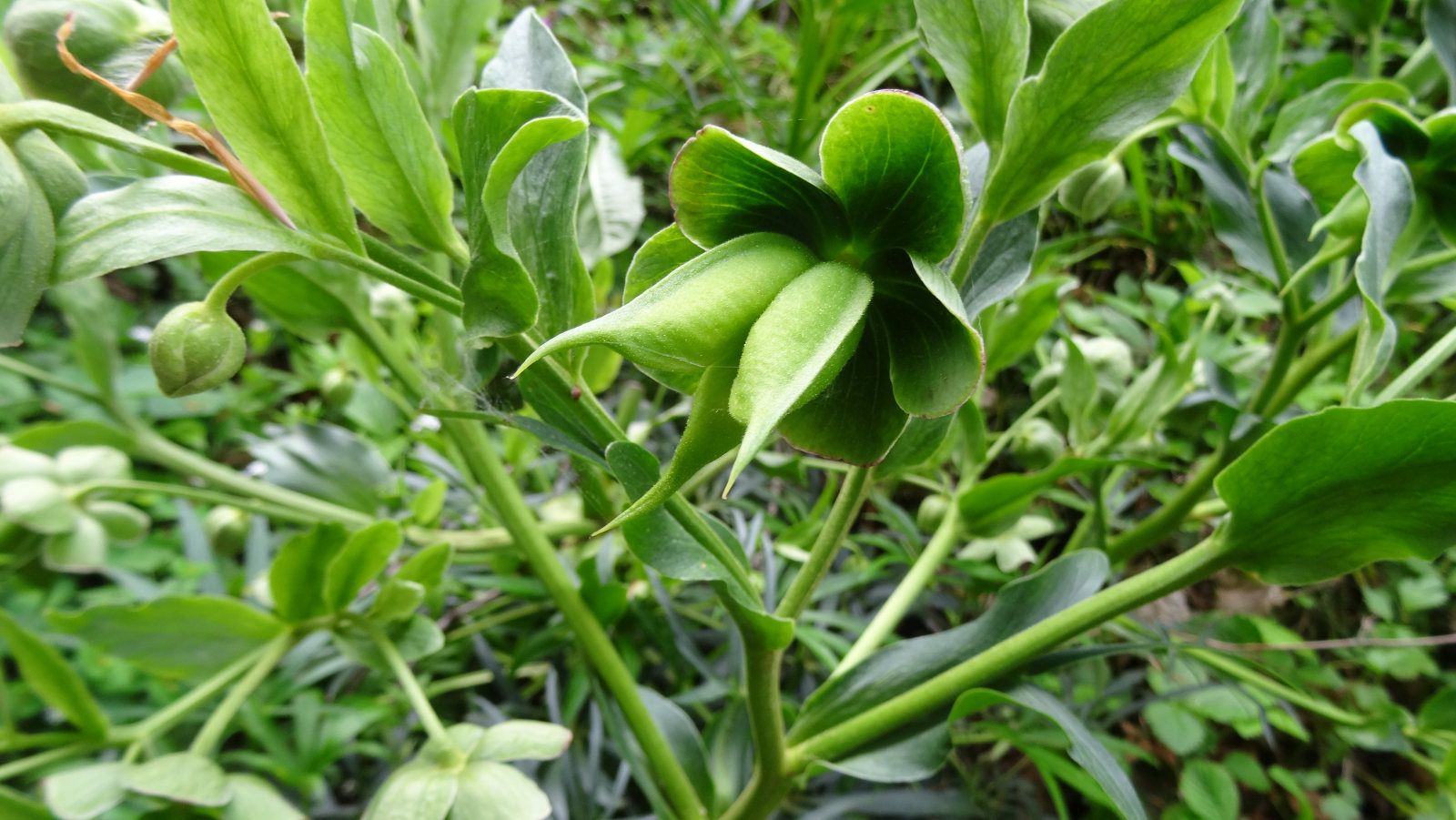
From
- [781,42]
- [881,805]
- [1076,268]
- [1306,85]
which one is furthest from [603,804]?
[781,42]

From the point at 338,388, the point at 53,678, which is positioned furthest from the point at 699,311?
the point at 338,388

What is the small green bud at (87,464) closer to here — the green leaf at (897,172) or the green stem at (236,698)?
the green stem at (236,698)

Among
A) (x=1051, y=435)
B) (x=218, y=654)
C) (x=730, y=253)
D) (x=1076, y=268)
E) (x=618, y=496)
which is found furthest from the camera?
(x=1076, y=268)

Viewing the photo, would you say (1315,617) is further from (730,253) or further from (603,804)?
(730,253)

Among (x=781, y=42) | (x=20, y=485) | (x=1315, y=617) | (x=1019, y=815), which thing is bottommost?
(x=1315, y=617)

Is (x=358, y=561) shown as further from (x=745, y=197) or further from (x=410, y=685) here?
(x=745, y=197)

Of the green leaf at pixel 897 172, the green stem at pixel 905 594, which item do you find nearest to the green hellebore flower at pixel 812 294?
the green leaf at pixel 897 172

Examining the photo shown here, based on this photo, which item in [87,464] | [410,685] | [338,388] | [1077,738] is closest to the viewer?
[1077,738]

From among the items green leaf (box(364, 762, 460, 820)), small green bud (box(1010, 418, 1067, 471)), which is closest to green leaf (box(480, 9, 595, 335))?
green leaf (box(364, 762, 460, 820))
